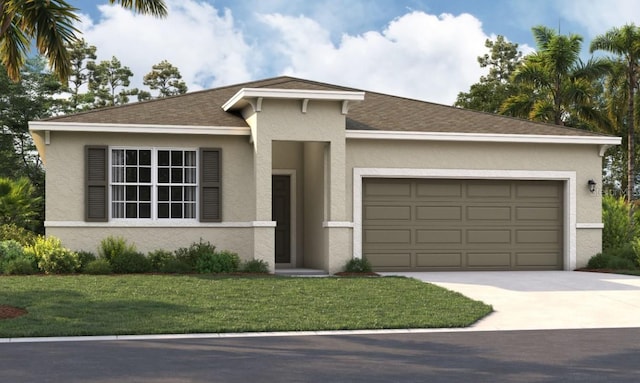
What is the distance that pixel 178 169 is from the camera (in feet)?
65.3

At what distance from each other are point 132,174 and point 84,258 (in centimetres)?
226

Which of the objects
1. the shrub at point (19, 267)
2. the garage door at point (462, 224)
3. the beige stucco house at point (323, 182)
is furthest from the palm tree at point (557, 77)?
the shrub at point (19, 267)

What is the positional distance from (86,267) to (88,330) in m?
7.56

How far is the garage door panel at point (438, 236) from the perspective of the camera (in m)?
20.5

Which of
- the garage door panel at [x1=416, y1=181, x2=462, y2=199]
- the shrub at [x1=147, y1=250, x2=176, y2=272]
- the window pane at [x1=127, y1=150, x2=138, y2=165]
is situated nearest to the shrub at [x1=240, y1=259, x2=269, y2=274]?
the shrub at [x1=147, y1=250, x2=176, y2=272]

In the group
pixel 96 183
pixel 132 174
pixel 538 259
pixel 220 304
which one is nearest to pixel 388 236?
pixel 538 259

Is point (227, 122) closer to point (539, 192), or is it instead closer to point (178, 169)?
point (178, 169)

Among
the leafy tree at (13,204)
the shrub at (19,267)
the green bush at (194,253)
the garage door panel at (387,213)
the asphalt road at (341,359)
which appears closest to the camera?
the asphalt road at (341,359)

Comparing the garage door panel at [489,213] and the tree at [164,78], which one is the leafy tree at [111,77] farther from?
the garage door panel at [489,213]

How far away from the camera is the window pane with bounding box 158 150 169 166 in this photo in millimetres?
19812

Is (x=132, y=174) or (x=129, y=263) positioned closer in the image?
(x=129, y=263)

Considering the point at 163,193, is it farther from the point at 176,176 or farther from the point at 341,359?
the point at 341,359

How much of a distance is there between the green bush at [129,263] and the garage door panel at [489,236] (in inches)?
308

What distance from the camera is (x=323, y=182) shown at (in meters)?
19.9
